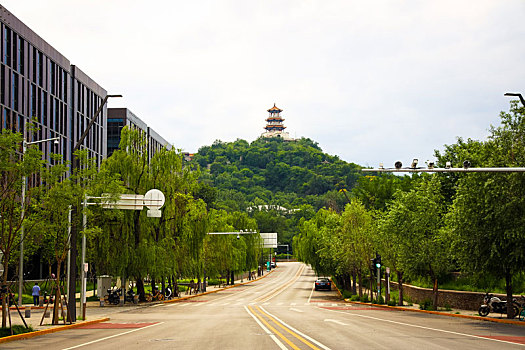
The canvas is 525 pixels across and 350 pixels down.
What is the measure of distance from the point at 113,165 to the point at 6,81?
1820 centimetres

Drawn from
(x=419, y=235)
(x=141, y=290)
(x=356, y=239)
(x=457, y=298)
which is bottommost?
(x=141, y=290)

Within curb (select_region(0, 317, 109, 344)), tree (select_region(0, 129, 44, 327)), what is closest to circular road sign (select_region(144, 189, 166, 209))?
curb (select_region(0, 317, 109, 344))

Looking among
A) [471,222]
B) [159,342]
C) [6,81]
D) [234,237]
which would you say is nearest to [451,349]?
[159,342]

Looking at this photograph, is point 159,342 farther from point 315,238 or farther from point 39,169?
point 315,238

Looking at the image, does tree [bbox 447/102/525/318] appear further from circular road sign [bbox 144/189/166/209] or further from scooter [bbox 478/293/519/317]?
circular road sign [bbox 144/189/166/209]

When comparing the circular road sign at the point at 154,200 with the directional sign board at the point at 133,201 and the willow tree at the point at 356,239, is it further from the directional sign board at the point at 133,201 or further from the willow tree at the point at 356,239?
the willow tree at the point at 356,239

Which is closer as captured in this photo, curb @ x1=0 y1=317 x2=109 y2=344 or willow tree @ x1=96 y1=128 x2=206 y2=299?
curb @ x1=0 y1=317 x2=109 y2=344

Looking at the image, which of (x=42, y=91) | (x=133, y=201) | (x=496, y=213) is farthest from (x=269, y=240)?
(x=496, y=213)

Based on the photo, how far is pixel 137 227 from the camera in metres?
42.2

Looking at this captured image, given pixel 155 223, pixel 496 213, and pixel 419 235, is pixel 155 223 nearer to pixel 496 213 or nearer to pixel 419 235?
pixel 419 235

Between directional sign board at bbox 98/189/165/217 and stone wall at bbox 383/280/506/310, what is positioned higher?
directional sign board at bbox 98/189/165/217

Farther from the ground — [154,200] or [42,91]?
[42,91]

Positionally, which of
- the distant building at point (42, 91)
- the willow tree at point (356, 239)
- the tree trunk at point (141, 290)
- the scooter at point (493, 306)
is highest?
the distant building at point (42, 91)

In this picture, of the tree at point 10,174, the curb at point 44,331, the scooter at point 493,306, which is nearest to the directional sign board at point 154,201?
the curb at point 44,331
